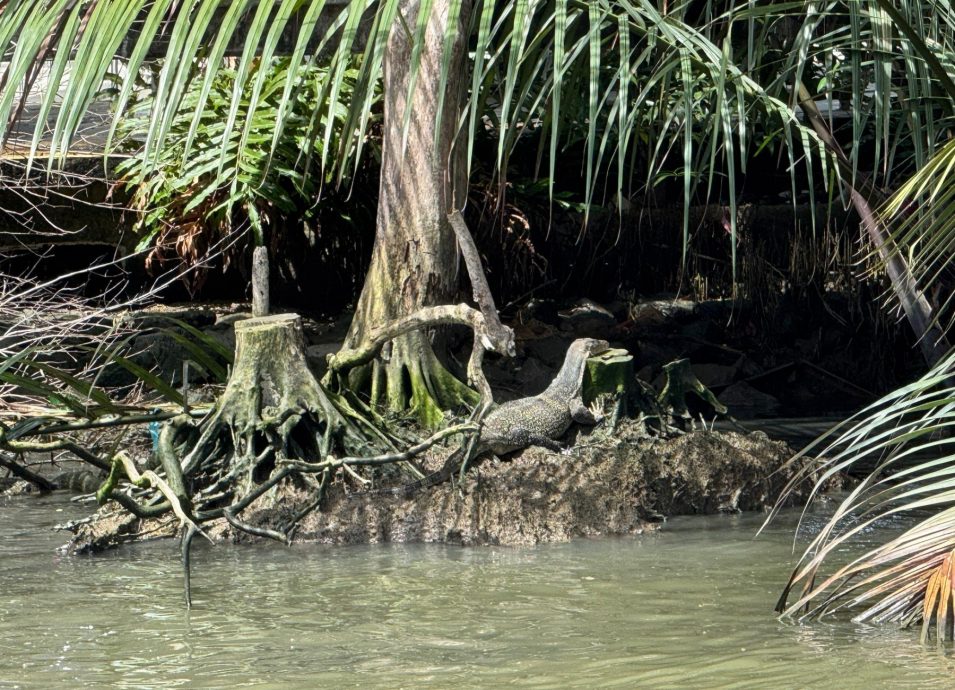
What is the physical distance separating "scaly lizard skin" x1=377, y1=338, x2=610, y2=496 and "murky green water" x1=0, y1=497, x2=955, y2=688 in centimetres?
71

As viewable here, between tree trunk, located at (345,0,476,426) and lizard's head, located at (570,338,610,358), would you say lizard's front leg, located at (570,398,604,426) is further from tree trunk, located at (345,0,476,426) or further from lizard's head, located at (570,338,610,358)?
tree trunk, located at (345,0,476,426)

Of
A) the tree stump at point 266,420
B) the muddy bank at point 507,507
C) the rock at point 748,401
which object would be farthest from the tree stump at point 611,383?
the rock at point 748,401

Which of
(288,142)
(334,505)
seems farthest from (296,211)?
(334,505)

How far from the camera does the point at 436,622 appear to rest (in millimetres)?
5574

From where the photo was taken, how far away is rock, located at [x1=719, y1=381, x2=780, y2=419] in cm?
1268

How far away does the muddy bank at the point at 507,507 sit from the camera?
298 inches

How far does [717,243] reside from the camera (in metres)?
15.2

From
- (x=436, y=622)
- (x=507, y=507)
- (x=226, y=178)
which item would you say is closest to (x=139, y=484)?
(x=436, y=622)

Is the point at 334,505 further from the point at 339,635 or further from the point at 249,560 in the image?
the point at 339,635

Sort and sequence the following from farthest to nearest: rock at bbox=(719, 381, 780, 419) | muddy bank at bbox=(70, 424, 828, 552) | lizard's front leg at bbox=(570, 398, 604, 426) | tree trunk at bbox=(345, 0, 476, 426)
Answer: rock at bbox=(719, 381, 780, 419), tree trunk at bbox=(345, 0, 476, 426), lizard's front leg at bbox=(570, 398, 604, 426), muddy bank at bbox=(70, 424, 828, 552)

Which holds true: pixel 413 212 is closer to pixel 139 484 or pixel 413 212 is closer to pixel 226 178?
pixel 226 178

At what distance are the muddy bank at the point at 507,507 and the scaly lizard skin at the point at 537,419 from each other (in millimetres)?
95

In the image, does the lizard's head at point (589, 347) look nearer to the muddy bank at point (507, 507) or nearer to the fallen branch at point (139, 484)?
the muddy bank at point (507, 507)

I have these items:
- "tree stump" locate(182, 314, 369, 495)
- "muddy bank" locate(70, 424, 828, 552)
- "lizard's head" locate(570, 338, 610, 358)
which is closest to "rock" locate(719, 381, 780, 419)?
"lizard's head" locate(570, 338, 610, 358)
